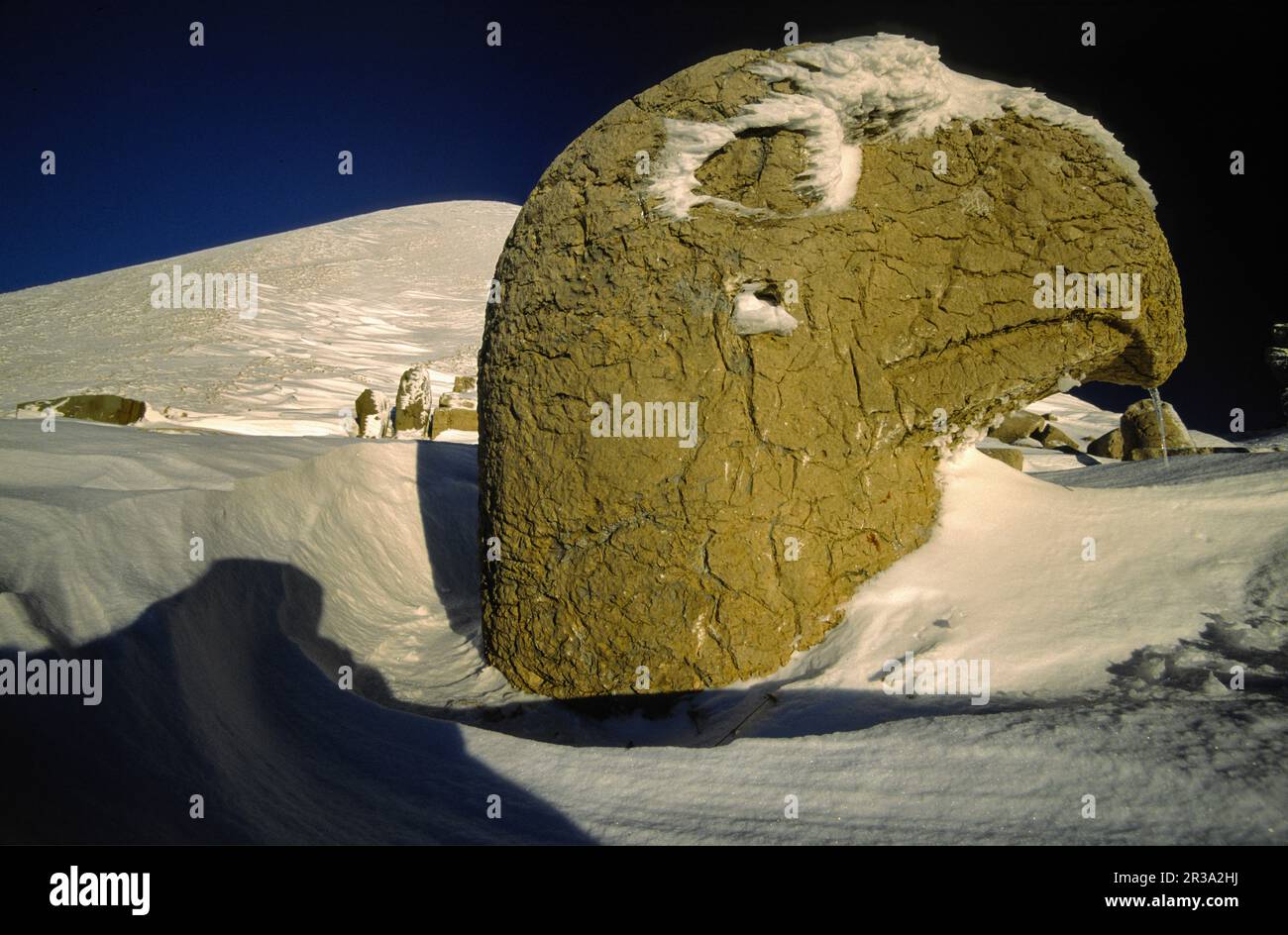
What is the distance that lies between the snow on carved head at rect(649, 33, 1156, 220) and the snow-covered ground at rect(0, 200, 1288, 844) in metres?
1.55

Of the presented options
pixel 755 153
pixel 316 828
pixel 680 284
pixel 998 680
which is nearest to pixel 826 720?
pixel 998 680

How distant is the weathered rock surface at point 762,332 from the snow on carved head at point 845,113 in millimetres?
10

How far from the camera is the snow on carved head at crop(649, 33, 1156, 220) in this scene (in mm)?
2771

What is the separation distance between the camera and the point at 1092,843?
135 cm

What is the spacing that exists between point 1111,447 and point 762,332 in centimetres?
935

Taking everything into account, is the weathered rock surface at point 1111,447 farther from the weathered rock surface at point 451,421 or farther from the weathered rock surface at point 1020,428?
the weathered rock surface at point 451,421

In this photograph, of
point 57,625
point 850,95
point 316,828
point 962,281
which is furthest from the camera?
point 962,281

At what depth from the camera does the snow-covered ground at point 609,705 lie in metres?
1.54

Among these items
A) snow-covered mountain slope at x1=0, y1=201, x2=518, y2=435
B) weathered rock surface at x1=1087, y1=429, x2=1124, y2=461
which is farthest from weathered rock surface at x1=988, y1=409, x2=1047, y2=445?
snow-covered mountain slope at x1=0, y1=201, x2=518, y2=435

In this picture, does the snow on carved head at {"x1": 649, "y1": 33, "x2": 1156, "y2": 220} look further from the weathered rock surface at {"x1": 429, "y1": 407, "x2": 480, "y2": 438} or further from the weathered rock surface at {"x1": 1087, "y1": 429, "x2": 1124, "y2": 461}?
the weathered rock surface at {"x1": 1087, "y1": 429, "x2": 1124, "y2": 461}

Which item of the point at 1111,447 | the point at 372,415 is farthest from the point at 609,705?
the point at 1111,447

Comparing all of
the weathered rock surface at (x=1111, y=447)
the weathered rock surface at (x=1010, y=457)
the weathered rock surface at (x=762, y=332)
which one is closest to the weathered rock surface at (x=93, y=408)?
the weathered rock surface at (x=762, y=332)
